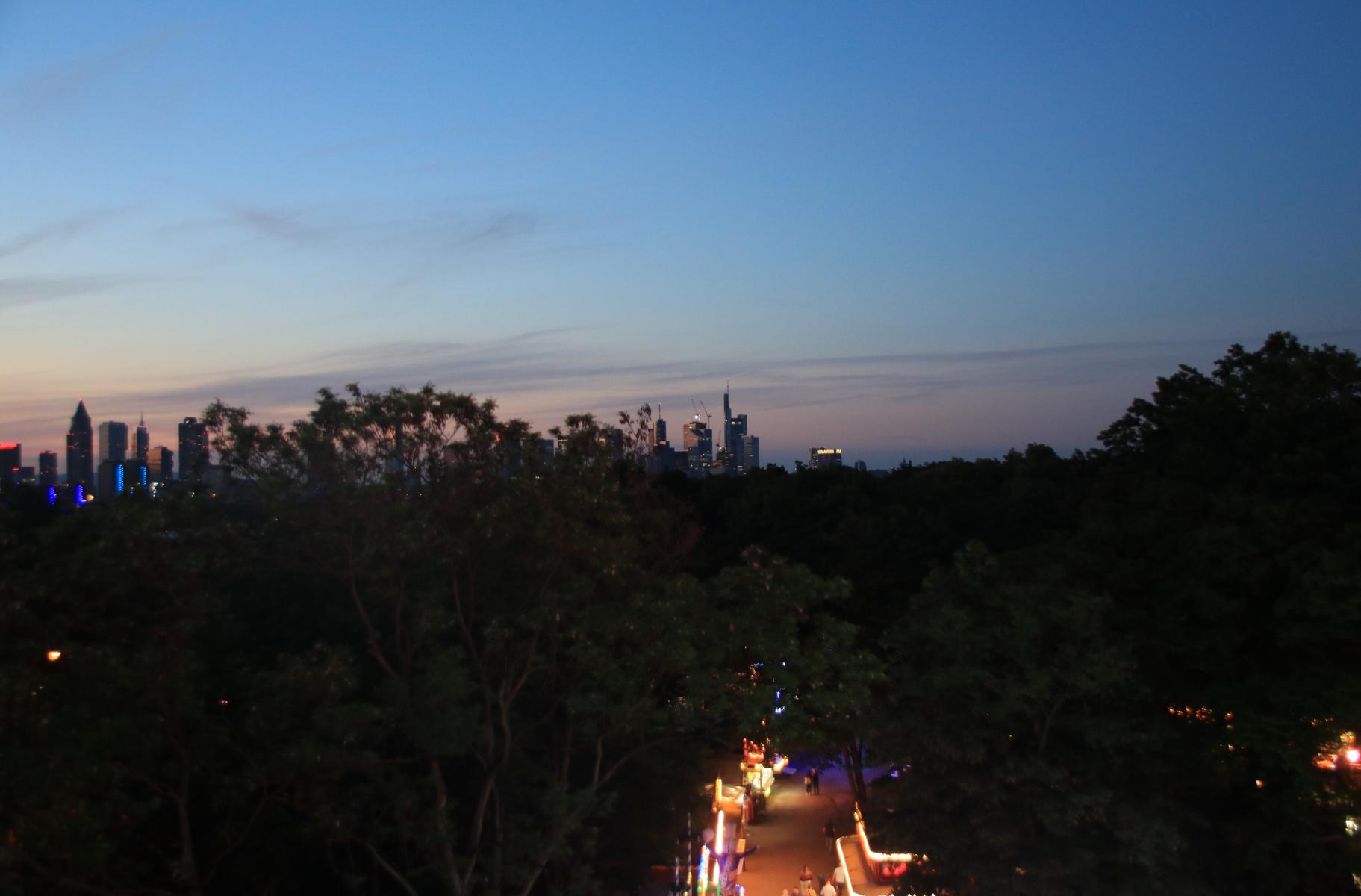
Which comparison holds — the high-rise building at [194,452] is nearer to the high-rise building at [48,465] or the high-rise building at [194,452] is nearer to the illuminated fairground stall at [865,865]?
the illuminated fairground stall at [865,865]

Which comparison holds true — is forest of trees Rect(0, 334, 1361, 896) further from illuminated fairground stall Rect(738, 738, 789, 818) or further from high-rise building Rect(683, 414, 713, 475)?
high-rise building Rect(683, 414, 713, 475)

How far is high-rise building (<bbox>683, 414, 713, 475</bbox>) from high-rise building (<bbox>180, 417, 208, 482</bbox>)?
3049cm

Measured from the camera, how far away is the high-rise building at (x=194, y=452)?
34.4ft

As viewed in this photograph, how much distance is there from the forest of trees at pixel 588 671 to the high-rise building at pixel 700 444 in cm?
2839

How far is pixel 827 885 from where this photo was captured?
17.4m

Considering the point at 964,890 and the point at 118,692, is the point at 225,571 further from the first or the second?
the point at 964,890

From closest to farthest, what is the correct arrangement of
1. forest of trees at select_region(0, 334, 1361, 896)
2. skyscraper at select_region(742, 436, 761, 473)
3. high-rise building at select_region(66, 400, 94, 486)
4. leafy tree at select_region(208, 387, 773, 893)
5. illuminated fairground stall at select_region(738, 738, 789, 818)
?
forest of trees at select_region(0, 334, 1361, 896), leafy tree at select_region(208, 387, 773, 893), illuminated fairground stall at select_region(738, 738, 789, 818), high-rise building at select_region(66, 400, 94, 486), skyscraper at select_region(742, 436, 761, 473)

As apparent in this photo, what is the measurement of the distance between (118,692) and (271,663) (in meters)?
2.83

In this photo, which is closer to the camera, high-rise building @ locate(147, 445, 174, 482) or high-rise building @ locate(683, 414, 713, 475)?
high-rise building @ locate(147, 445, 174, 482)

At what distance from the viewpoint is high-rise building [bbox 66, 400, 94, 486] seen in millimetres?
36812

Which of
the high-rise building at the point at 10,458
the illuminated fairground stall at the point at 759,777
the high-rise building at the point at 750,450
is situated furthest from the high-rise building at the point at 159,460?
the high-rise building at the point at 750,450

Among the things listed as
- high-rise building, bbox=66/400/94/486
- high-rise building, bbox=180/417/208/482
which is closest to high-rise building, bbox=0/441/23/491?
high-rise building, bbox=66/400/94/486

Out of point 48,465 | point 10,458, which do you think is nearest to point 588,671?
point 10,458

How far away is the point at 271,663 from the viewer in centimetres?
1165
